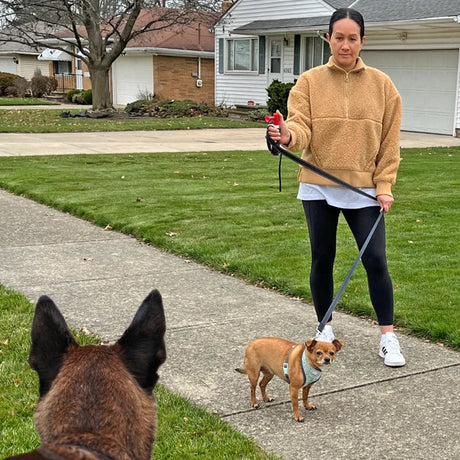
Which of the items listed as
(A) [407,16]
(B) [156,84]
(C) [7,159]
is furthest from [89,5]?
→ (C) [7,159]

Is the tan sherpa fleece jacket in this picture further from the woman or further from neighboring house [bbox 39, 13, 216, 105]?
neighboring house [bbox 39, 13, 216, 105]

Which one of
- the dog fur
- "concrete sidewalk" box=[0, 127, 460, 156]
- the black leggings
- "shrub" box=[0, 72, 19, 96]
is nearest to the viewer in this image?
the dog fur

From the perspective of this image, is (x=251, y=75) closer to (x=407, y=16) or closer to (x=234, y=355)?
(x=407, y=16)

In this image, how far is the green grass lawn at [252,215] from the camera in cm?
641

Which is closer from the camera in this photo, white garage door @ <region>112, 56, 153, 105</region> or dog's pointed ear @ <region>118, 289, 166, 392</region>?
dog's pointed ear @ <region>118, 289, 166, 392</region>

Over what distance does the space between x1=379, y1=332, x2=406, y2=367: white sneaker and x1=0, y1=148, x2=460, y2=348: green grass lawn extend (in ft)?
1.86

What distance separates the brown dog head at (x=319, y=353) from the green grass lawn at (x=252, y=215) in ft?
5.23

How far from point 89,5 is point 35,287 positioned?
23805 mm

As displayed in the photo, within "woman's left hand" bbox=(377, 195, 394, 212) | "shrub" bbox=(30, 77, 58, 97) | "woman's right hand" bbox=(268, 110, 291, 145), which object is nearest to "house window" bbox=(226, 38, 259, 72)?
"shrub" bbox=(30, 77, 58, 97)

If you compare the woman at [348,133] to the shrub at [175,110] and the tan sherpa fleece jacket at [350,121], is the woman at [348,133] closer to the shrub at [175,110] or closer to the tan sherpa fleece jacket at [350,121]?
the tan sherpa fleece jacket at [350,121]

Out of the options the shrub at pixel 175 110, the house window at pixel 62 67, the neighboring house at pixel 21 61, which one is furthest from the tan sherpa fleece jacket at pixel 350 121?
the neighboring house at pixel 21 61

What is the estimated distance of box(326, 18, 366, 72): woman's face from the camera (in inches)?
173

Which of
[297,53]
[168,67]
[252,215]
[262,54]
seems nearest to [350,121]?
[252,215]

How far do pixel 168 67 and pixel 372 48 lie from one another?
1553cm
